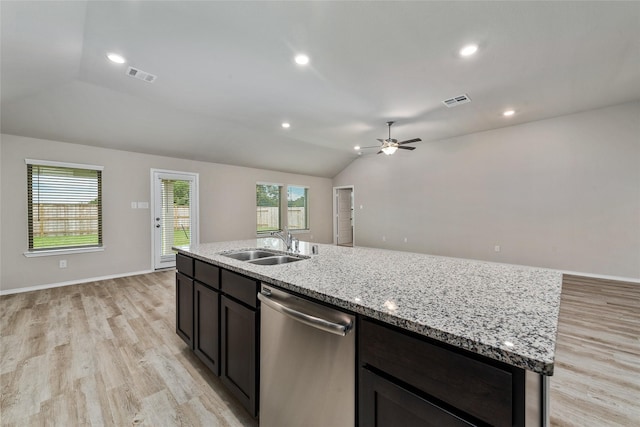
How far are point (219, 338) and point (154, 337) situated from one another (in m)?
1.29

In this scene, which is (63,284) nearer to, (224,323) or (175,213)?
(175,213)

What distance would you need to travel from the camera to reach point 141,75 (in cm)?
310

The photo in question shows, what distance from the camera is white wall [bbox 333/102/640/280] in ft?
14.1

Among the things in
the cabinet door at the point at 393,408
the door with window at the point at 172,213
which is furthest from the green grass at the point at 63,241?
the cabinet door at the point at 393,408

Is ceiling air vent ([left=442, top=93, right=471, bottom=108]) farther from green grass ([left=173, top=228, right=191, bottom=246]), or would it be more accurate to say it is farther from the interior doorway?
green grass ([left=173, top=228, right=191, bottom=246])

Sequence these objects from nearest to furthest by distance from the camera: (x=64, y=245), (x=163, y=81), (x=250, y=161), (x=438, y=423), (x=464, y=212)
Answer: (x=438, y=423)
(x=163, y=81)
(x=64, y=245)
(x=464, y=212)
(x=250, y=161)

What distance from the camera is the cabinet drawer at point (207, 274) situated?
1.75m

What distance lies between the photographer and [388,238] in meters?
7.35

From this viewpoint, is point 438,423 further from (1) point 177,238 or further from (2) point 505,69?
(1) point 177,238

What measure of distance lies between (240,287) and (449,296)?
1.09 metres

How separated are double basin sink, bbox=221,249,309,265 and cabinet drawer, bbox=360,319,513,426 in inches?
43.3

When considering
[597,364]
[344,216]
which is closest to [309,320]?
[597,364]

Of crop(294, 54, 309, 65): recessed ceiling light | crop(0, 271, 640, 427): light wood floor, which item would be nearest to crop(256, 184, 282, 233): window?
crop(0, 271, 640, 427): light wood floor

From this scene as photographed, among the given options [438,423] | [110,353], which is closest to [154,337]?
[110,353]
